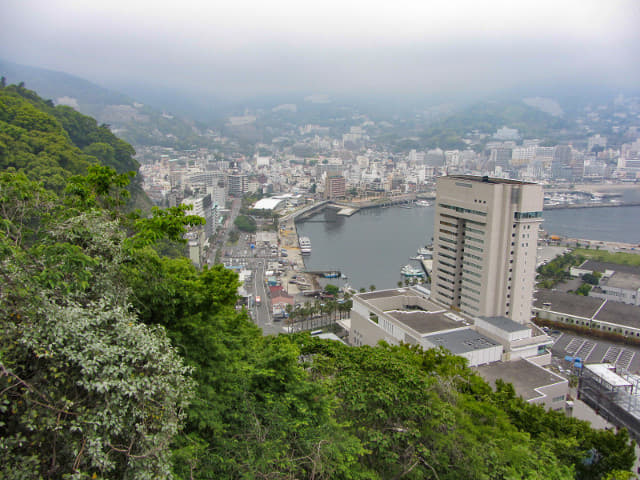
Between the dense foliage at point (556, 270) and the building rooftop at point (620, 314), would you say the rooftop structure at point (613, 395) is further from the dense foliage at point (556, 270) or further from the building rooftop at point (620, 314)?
the dense foliage at point (556, 270)

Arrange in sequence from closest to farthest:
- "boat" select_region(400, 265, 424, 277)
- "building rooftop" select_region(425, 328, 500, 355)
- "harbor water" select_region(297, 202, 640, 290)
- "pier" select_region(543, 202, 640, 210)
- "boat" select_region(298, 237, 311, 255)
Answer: "building rooftop" select_region(425, 328, 500, 355) → "boat" select_region(400, 265, 424, 277) → "harbor water" select_region(297, 202, 640, 290) → "boat" select_region(298, 237, 311, 255) → "pier" select_region(543, 202, 640, 210)

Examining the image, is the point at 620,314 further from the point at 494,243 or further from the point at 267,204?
the point at 267,204

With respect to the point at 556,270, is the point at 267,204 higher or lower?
higher

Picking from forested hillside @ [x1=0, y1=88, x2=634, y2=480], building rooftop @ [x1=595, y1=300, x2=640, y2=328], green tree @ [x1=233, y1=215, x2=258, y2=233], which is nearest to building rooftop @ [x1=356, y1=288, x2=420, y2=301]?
forested hillside @ [x1=0, y1=88, x2=634, y2=480]

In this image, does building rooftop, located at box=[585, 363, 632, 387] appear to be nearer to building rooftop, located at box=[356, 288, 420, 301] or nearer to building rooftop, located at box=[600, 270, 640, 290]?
building rooftop, located at box=[356, 288, 420, 301]

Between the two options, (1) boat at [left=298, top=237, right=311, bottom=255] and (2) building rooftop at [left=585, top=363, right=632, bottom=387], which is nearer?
(2) building rooftop at [left=585, top=363, right=632, bottom=387]

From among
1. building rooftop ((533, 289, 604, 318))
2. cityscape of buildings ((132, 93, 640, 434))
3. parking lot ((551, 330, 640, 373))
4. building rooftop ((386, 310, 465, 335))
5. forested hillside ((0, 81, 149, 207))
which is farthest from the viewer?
building rooftop ((533, 289, 604, 318))

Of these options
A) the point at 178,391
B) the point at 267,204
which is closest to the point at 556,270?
the point at 178,391
